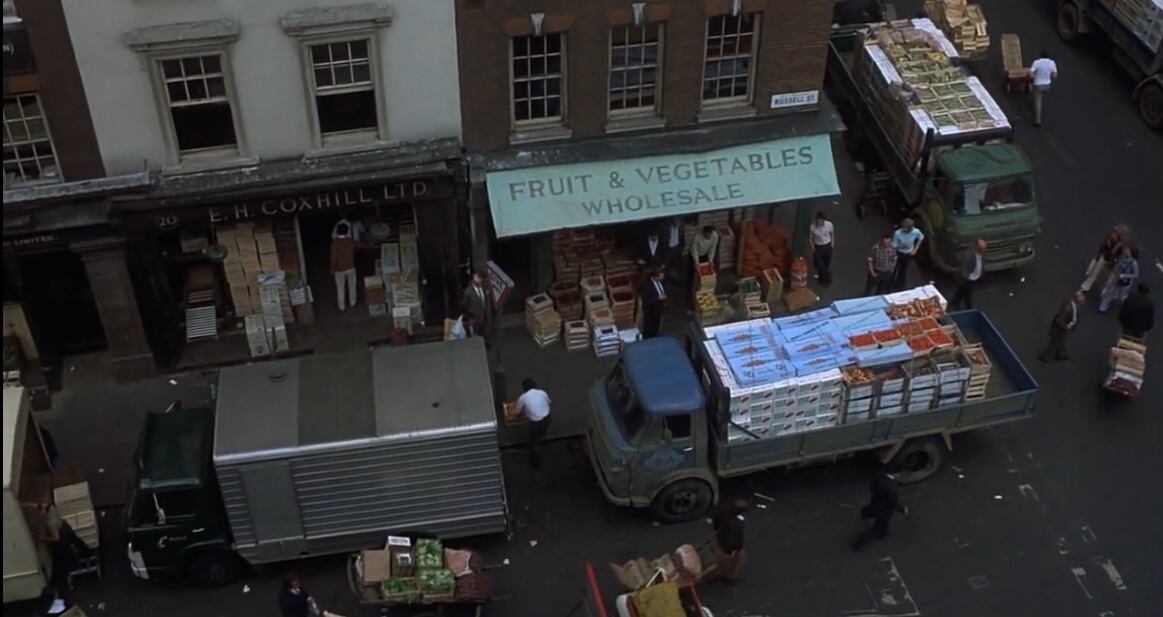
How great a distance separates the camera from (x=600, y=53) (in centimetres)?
2077

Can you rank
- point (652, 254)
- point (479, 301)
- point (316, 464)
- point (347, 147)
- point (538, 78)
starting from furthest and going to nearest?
point (652, 254) → point (479, 301) → point (538, 78) → point (347, 147) → point (316, 464)

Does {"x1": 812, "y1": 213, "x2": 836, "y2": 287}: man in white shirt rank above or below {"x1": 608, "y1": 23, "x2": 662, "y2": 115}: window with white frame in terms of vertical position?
below

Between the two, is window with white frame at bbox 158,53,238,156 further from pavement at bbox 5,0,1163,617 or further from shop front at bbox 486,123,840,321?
pavement at bbox 5,0,1163,617

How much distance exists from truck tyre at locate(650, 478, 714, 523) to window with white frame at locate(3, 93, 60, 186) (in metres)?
10.6

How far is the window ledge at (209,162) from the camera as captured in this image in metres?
20.2

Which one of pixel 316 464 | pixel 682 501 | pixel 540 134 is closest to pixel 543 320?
pixel 540 134

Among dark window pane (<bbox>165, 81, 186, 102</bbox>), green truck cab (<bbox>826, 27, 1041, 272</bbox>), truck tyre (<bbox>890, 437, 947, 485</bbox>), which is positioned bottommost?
truck tyre (<bbox>890, 437, 947, 485</bbox>)

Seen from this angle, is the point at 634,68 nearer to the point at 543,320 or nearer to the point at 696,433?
the point at 543,320

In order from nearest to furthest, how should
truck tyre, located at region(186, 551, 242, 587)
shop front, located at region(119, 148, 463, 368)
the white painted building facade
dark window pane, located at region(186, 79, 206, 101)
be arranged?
truck tyre, located at region(186, 551, 242, 587), the white painted building facade, dark window pane, located at region(186, 79, 206, 101), shop front, located at region(119, 148, 463, 368)

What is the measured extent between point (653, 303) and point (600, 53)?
14.6 ft

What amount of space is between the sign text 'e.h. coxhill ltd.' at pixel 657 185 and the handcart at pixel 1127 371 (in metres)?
5.54

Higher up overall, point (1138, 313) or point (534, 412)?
point (1138, 313)

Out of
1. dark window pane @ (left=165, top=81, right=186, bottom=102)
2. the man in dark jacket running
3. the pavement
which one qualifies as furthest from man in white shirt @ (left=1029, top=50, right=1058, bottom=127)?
dark window pane @ (left=165, top=81, right=186, bottom=102)

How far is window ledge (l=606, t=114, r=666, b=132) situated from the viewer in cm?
2167
